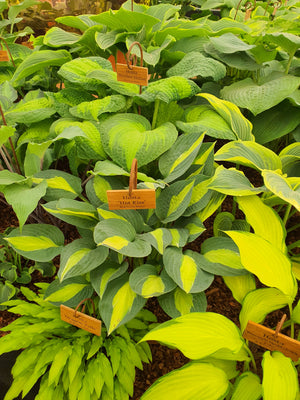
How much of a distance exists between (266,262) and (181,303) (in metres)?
0.27

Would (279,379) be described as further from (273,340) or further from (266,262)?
(266,262)

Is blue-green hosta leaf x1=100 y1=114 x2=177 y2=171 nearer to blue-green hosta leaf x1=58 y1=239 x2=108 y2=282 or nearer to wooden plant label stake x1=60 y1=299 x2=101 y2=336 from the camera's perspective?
blue-green hosta leaf x1=58 y1=239 x2=108 y2=282

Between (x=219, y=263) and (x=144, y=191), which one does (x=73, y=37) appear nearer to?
(x=144, y=191)

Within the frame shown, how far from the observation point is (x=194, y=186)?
3.47 ft

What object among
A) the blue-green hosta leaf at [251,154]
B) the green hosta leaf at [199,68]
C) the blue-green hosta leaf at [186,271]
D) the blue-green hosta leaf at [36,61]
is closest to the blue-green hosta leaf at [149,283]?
the blue-green hosta leaf at [186,271]

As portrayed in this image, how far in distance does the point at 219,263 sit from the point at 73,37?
134 cm

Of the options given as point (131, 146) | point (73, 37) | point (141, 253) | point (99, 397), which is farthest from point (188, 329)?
point (73, 37)

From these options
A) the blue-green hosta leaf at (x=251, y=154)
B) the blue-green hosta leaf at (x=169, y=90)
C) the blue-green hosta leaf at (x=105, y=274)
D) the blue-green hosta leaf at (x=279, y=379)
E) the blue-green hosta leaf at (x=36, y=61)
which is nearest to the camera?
the blue-green hosta leaf at (x=279, y=379)

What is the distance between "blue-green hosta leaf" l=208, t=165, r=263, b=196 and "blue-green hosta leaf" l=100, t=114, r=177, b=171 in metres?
0.21

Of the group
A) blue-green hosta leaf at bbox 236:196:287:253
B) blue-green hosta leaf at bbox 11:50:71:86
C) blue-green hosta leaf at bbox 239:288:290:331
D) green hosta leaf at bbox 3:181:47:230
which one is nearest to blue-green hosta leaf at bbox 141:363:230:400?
blue-green hosta leaf at bbox 239:288:290:331

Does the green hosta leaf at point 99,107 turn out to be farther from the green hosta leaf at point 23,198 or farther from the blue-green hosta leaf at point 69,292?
the blue-green hosta leaf at point 69,292

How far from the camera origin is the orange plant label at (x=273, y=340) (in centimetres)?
73

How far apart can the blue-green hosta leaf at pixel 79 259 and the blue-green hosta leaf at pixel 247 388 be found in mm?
461

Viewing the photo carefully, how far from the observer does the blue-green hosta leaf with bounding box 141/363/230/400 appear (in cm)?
73
